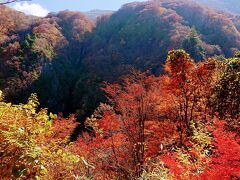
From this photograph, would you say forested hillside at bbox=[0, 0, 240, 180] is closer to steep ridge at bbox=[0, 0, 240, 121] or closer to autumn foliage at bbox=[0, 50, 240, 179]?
autumn foliage at bbox=[0, 50, 240, 179]

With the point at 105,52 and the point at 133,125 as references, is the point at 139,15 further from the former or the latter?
the point at 133,125

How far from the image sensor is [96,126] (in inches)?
1425

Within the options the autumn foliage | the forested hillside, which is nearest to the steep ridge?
the forested hillside

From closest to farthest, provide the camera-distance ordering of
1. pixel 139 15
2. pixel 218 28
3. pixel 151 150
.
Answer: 1. pixel 151 150
2. pixel 218 28
3. pixel 139 15

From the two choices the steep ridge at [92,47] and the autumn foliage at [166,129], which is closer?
the autumn foliage at [166,129]

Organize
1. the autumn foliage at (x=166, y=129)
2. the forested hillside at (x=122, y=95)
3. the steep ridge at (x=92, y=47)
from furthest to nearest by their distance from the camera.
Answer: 1. the steep ridge at (x=92, y=47)
2. the autumn foliage at (x=166, y=129)
3. the forested hillside at (x=122, y=95)

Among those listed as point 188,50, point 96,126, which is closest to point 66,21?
point 188,50

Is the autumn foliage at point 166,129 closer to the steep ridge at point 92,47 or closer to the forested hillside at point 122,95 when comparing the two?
the forested hillside at point 122,95

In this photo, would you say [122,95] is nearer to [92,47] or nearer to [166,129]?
[166,129]

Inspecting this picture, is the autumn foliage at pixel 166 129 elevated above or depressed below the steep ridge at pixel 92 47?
above

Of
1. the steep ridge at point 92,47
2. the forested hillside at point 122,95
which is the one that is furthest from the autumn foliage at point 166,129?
the steep ridge at point 92,47

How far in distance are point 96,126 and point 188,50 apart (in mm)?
46130

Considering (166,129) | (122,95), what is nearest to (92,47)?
(166,129)

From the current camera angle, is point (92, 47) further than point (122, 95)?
Yes
